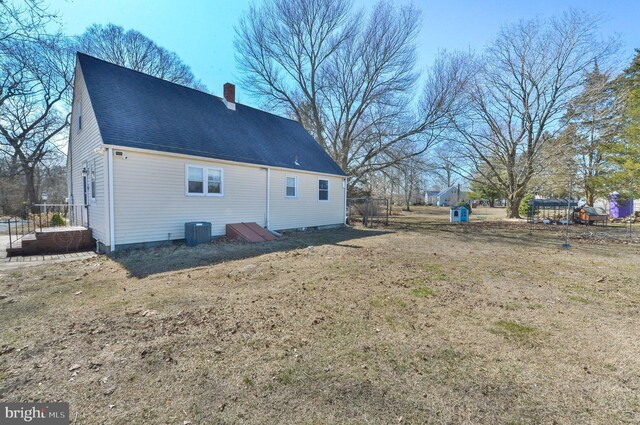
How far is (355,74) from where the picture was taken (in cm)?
2077

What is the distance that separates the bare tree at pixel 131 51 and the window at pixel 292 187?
2002 centimetres

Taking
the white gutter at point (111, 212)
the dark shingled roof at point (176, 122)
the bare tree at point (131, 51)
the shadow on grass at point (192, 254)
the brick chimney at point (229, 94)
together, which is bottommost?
the shadow on grass at point (192, 254)

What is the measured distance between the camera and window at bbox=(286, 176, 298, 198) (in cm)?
1282

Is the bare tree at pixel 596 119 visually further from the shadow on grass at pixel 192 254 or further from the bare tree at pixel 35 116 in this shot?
the bare tree at pixel 35 116

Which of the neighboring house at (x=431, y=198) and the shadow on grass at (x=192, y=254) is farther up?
the neighboring house at (x=431, y=198)

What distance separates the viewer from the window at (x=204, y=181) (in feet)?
30.4

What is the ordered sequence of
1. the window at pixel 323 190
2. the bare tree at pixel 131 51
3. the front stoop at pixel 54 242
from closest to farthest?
the front stoop at pixel 54 242 → the window at pixel 323 190 → the bare tree at pixel 131 51

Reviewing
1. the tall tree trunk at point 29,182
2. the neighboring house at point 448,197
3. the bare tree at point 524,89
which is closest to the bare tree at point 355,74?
the bare tree at point 524,89

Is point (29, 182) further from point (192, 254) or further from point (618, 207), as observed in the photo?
point (618, 207)

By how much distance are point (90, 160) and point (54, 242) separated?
2.85 m

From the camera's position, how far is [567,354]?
280 centimetres

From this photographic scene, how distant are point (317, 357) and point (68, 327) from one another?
3.05 metres

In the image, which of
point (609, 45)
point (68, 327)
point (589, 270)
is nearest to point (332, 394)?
point (68, 327)

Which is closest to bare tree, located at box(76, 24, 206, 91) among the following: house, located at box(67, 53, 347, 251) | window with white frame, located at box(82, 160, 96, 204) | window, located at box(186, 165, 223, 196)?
house, located at box(67, 53, 347, 251)
